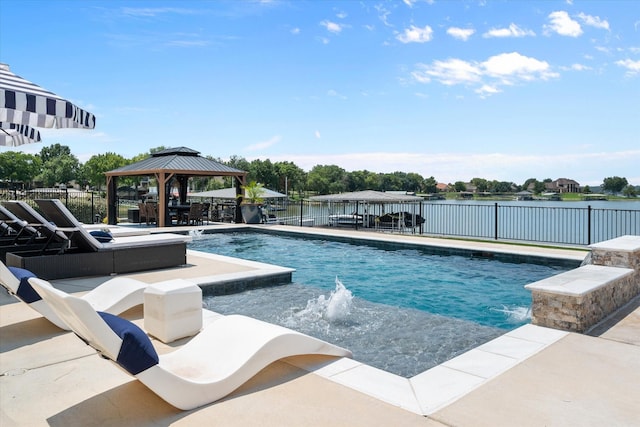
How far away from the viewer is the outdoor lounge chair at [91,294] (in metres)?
3.78

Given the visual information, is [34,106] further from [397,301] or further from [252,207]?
[252,207]

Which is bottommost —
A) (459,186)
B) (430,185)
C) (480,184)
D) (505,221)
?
(505,221)

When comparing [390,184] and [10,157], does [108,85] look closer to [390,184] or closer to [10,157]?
[10,157]

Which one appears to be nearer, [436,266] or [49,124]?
[49,124]

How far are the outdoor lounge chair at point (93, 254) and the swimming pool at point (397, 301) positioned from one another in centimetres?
189

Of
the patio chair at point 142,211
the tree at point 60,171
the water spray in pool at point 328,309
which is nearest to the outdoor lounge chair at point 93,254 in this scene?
the water spray in pool at point 328,309

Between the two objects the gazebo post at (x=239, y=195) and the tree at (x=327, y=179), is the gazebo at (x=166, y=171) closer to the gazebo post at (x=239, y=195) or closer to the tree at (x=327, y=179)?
the gazebo post at (x=239, y=195)

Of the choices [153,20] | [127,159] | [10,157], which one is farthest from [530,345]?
[10,157]

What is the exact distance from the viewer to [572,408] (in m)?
2.58

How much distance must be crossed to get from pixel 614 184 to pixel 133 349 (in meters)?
67.1

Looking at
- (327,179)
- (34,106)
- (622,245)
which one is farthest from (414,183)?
(34,106)

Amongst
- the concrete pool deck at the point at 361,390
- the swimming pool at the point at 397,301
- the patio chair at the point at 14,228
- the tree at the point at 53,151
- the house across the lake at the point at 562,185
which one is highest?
the tree at the point at 53,151

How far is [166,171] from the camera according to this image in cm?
1576

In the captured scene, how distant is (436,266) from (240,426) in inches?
290
